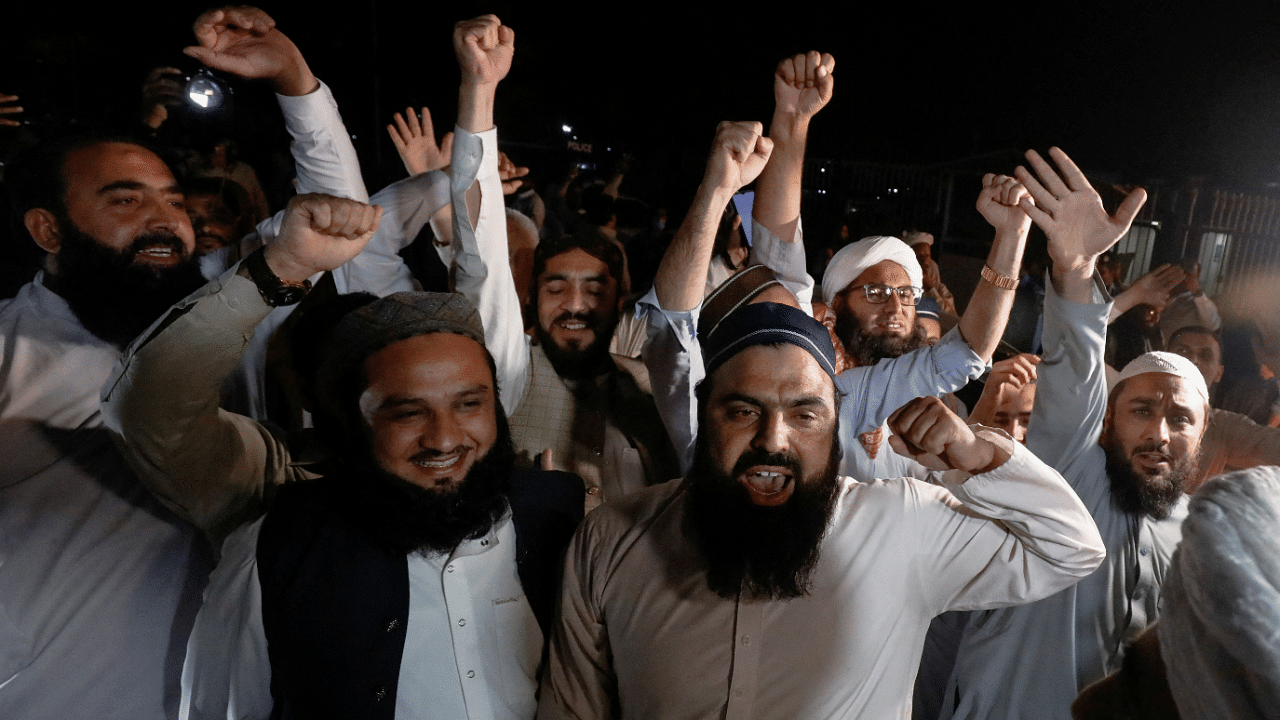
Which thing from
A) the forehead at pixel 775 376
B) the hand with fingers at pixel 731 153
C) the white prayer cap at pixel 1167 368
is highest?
the hand with fingers at pixel 731 153

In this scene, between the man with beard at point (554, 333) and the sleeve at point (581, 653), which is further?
the man with beard at point (554, 333)

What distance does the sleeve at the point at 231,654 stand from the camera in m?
1.65

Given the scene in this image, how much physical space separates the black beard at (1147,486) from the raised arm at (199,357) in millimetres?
2274

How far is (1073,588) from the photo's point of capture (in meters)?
2.20

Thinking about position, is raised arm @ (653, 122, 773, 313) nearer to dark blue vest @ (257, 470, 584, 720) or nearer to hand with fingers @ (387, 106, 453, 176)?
dark blue vest @ (257, 470, 584, 720)

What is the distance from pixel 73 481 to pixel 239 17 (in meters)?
1.40

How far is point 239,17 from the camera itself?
7.09 ft

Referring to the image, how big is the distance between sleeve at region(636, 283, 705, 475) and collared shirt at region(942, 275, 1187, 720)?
3.45 ft

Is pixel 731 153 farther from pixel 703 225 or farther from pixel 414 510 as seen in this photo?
pixel 414 510

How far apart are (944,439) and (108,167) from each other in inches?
93.5

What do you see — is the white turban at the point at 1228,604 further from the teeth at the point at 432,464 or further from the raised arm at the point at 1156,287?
the raised arm at the point at 1156,287

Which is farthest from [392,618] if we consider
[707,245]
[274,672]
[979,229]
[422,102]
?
[422,102]

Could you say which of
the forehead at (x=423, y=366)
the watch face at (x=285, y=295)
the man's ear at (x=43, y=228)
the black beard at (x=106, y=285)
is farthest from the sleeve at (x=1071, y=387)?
the man's ear at (x=43, y=228)

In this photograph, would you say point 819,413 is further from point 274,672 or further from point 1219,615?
point 274,672
